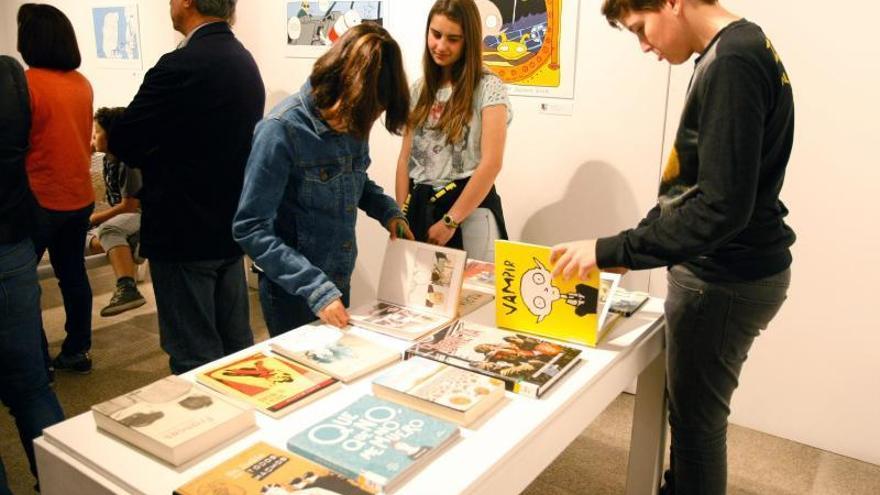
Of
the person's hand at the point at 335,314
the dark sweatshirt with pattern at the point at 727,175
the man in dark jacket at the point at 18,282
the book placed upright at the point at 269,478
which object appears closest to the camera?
the book placed upright at the point at 269,478

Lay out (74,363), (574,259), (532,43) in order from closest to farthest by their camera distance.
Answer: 1. (574,259)
2. (532,43)
3. (74,363)

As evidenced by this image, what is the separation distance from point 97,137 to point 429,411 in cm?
289

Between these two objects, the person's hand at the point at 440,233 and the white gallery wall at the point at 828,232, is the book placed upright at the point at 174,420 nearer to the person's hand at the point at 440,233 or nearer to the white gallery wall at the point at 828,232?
the person's hand at the point at 440,233

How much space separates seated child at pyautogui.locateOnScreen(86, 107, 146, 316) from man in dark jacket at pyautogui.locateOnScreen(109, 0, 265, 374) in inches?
55.8

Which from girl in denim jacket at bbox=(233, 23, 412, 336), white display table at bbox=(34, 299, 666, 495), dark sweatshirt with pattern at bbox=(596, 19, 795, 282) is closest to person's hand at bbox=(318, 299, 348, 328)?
girl in denim jacket at bbox=(233, 23, 412, 336)

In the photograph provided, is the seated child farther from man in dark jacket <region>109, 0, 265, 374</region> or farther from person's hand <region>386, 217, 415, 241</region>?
person's hand <region>386, 217, 415, 241</region>

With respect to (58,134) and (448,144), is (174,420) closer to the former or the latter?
(448,144)

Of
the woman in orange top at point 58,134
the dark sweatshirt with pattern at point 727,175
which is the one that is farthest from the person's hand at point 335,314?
Answer: the woman in orange top at point 58,134

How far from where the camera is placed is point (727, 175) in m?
1.11

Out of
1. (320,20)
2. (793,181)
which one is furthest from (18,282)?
(793,181)

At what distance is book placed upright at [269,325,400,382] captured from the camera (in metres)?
1.27

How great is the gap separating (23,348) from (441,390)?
3.91 ft

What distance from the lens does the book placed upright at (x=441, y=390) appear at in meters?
1.10

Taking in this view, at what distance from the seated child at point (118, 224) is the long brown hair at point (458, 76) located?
1.75 m
